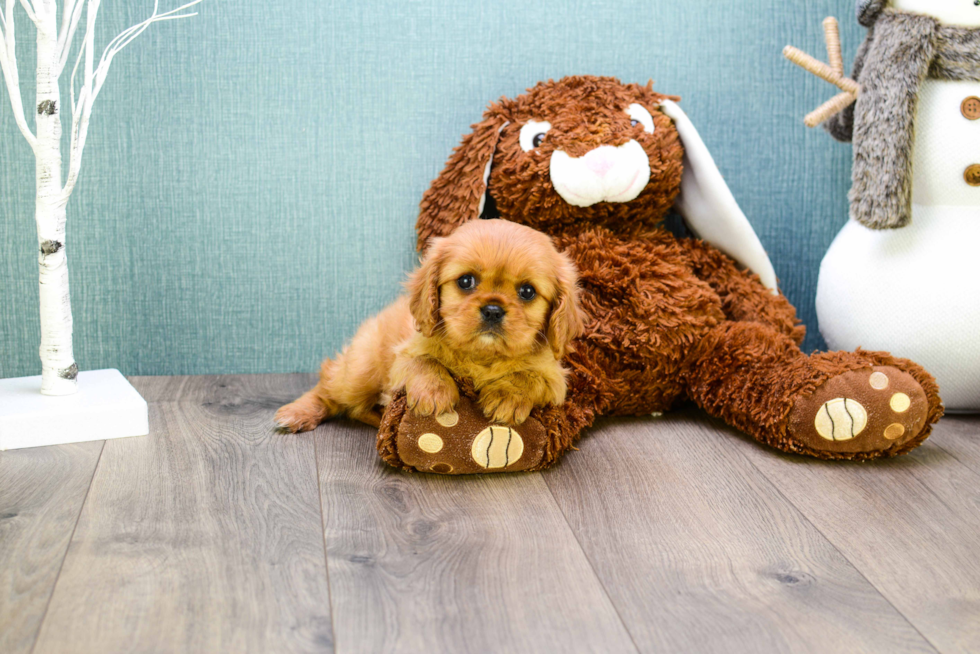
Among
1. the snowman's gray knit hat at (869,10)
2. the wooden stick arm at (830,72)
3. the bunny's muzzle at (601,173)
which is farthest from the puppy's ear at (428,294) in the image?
the snowman's gray knit hat at (869,10)

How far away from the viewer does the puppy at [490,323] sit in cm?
147

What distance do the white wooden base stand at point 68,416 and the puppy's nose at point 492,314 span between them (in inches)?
30.6

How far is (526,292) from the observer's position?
1.50m

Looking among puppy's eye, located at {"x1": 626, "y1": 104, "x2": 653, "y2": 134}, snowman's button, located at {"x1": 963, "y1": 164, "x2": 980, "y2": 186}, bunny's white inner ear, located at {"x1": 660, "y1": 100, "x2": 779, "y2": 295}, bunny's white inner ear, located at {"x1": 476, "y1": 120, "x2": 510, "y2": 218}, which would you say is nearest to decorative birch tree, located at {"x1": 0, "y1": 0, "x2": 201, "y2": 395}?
bunny's white inner ear, located at {"x1": 476, "y1": 120, "x2": 510, "y2": 218}

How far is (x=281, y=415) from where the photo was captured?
184 cm

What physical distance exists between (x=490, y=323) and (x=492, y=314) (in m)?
0.02

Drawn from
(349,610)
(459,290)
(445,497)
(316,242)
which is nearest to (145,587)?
(349,610)

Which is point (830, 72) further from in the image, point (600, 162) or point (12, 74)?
point (12, 74)

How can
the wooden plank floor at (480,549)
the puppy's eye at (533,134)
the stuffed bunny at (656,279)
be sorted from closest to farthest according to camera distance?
the wooden plank floor at (480,549) → the stuffed bunny at (656,279) → the puppy's eye at (533,134)

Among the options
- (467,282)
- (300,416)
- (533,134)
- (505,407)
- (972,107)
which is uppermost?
Answer: (972,107)

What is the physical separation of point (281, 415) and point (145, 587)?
69cm

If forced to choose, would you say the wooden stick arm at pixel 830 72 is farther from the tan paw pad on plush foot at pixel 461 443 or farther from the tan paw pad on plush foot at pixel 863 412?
the tan paw pad on plush foot at pixel 461 443

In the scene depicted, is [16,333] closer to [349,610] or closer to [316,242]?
[316,242]

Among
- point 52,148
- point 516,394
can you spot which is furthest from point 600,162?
point 52,148
